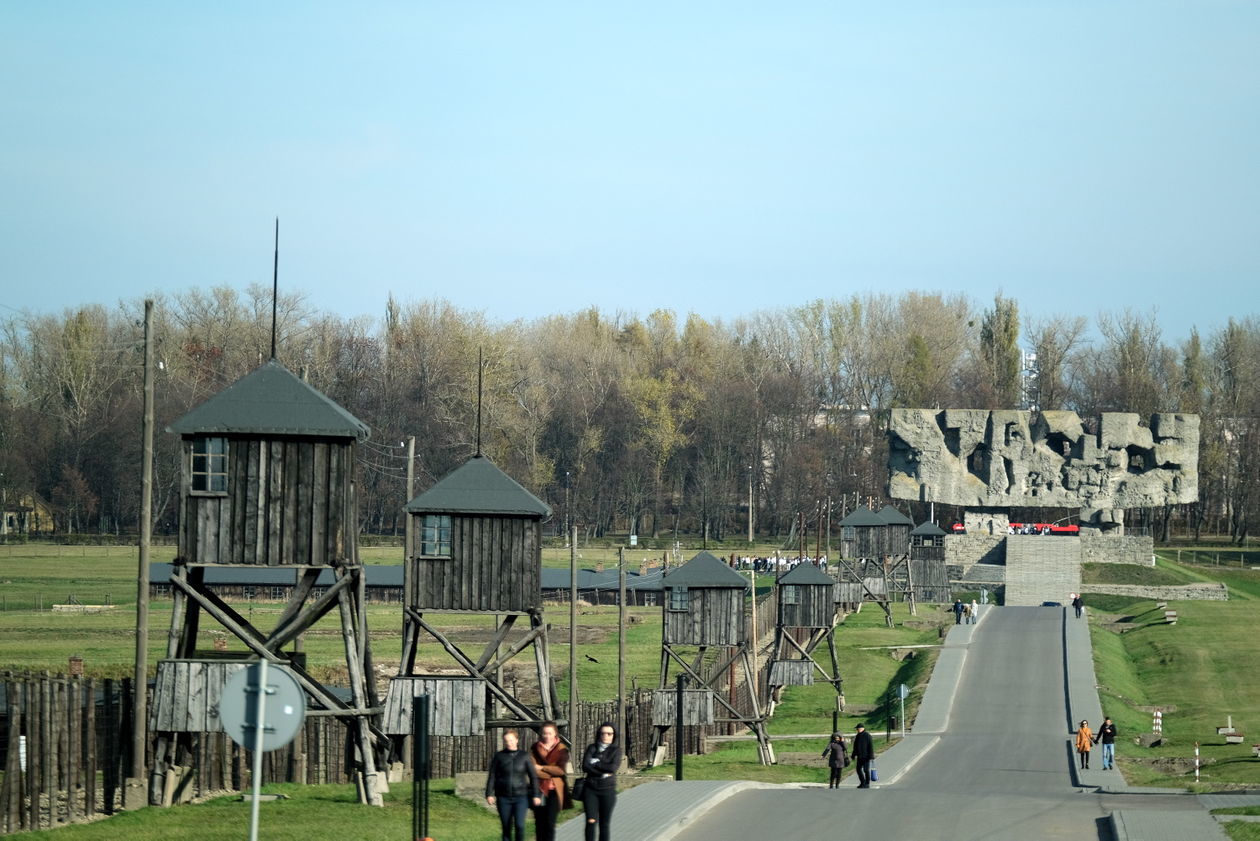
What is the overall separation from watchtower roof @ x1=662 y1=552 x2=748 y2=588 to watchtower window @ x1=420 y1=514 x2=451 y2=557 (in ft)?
51.9

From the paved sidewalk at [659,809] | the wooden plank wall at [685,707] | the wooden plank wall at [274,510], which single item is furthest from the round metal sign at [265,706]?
the wooden plank wall at [685,707]

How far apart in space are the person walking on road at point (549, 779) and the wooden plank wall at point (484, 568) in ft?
48.0

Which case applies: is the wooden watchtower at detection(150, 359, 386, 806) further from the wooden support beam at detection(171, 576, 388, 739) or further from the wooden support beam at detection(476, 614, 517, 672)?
the wooden support beam at detection(476, 614, 517, 672)

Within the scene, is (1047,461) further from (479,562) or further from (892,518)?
(479,562)

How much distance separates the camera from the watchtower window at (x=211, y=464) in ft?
91.3

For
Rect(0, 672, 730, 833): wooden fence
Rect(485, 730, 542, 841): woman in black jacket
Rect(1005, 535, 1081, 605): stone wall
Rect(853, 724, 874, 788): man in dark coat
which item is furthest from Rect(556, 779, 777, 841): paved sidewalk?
Rect(1005, 535, 1081, 605): stone wall

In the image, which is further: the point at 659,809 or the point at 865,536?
the point at 865,536

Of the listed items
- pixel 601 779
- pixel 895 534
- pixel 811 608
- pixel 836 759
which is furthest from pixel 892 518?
pixel 601 779

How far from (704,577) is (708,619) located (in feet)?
4.09

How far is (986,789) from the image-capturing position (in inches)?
1393

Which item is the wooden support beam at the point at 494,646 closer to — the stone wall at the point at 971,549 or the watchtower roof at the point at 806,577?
the watchtower roof at the point at 806,577

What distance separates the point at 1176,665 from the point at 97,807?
46756 millimetres

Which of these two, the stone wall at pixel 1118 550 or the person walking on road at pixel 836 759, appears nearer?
the person walking on road at pixel 836 759

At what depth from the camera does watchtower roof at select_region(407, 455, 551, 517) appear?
33.7 meters
